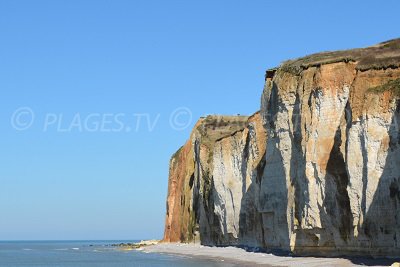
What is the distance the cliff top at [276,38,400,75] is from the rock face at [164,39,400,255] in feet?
0.18

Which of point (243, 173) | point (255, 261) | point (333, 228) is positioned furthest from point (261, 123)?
point (333, 228)

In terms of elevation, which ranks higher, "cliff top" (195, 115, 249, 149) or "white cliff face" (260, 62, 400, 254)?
"cliff top" (195, 115, 249, 149)

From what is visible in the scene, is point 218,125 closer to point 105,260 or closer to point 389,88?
point 105,260

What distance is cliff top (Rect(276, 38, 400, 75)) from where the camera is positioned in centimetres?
3438

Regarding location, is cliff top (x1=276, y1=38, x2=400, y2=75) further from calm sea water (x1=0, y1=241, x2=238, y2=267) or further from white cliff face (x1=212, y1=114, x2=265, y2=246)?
calm sea water (x1=0, y1=241, x2=238, y2=267)

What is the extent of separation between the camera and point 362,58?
3659 centimetres

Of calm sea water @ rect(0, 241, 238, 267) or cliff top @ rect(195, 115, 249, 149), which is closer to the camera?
calm sea water @ rect(0, 241, 238, 267)

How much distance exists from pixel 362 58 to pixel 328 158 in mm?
5669

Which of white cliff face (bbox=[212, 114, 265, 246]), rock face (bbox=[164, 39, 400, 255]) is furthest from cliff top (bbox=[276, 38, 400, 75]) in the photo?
white cliff face (bbox=[212, 114, 265, 246])

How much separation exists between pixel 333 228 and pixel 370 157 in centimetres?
526

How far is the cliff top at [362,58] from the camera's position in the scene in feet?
113

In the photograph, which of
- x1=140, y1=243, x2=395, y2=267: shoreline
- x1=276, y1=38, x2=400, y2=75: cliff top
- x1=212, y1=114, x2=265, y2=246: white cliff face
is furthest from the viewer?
x1=212, y1=114, x2=265, y2=246: white cliff face

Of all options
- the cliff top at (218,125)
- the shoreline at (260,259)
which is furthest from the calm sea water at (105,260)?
the cliff top at (218,125)

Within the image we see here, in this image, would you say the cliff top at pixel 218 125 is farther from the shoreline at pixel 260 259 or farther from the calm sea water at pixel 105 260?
the calm sea water at pixel 105 260
